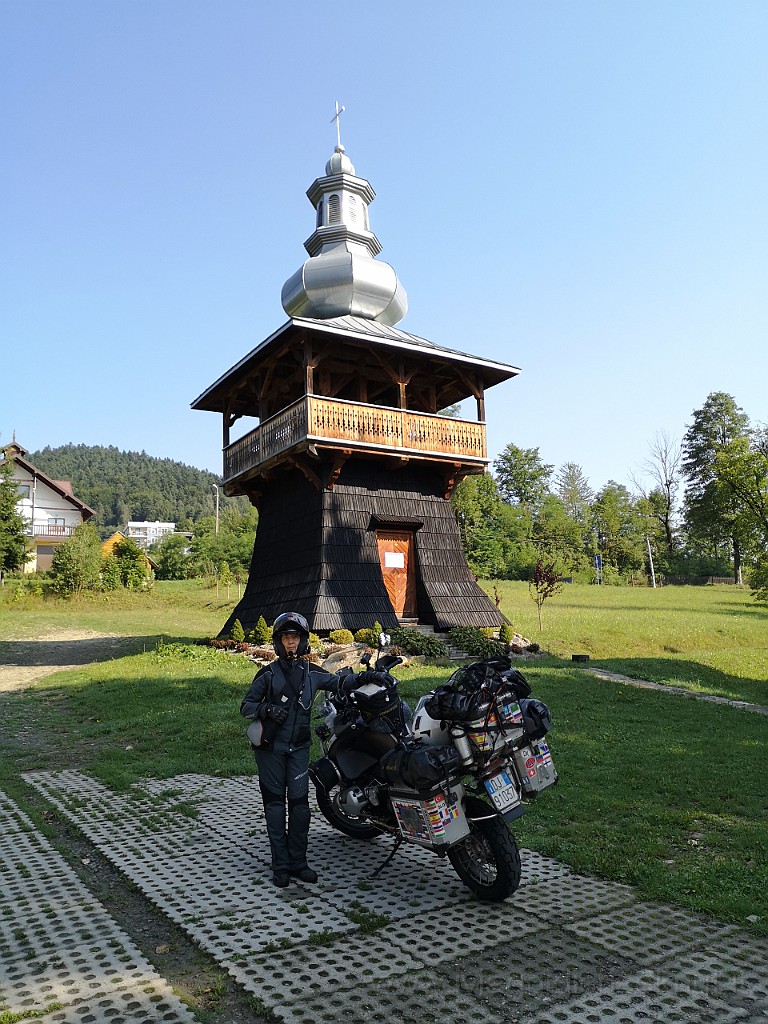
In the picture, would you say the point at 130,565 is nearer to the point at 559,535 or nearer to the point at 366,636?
the point at 366,636

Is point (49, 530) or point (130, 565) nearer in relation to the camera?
point (130, 565)

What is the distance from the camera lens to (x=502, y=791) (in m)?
4.57

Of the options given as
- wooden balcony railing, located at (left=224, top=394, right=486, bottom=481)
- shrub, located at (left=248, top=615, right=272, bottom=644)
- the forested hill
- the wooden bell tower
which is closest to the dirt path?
shrub, located at (left=248, top=615, right=272, bottom=644)

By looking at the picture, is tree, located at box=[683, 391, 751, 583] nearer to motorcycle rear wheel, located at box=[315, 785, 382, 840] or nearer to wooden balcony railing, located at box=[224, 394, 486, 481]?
wooden balcony railing, located at box=[224, 394, 486, 481]

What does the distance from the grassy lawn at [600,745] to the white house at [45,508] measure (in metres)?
42.2

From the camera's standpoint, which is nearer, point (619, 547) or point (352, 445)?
point (352, 445)

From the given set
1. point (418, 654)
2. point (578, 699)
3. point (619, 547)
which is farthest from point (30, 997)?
point (619, 547)

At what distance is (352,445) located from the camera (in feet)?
57.6

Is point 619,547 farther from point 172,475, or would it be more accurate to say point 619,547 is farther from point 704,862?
point 172,475

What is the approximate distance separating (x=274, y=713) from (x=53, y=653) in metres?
17.9

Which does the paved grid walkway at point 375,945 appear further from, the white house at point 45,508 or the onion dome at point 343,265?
the white house at point 45,508

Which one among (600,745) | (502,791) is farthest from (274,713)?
(600,745)

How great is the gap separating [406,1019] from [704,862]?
2.79m

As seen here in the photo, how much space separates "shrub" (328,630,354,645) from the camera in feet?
53.4
